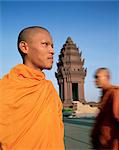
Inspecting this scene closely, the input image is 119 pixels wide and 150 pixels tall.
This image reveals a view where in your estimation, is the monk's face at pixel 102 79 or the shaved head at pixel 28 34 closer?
the shaved head at pixel 28 34

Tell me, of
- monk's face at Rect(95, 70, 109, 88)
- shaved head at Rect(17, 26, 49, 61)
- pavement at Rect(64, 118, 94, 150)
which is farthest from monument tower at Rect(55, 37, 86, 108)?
shaved head at Rect(17, 26, 49, 61)

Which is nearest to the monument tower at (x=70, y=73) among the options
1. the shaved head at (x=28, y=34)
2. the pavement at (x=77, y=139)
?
the pavement at (x=77, y=139)

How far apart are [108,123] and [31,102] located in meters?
1.05

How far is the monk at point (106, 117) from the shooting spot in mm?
2729

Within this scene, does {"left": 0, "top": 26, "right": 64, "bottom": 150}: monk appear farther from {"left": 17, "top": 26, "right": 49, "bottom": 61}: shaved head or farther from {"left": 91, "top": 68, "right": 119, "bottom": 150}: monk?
{"left": 91, "top": 68, "right": 119, "bottom": 150}: monk

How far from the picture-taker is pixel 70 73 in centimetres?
4847

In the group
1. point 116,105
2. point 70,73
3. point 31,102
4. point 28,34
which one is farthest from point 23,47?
point 70,73

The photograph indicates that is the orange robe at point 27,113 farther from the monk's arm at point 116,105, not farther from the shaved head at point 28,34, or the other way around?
the monk's arm at point 116,105

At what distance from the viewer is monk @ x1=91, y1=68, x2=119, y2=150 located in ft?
8.95

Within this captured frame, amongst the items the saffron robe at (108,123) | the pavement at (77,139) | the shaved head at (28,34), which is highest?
the shaved head at (28,34)

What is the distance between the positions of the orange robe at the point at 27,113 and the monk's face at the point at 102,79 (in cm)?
108

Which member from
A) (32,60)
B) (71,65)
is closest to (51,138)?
(32,60)

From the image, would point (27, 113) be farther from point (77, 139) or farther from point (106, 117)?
point (77, 139)

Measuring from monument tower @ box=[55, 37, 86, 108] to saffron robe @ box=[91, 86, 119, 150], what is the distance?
4474 centimetres
